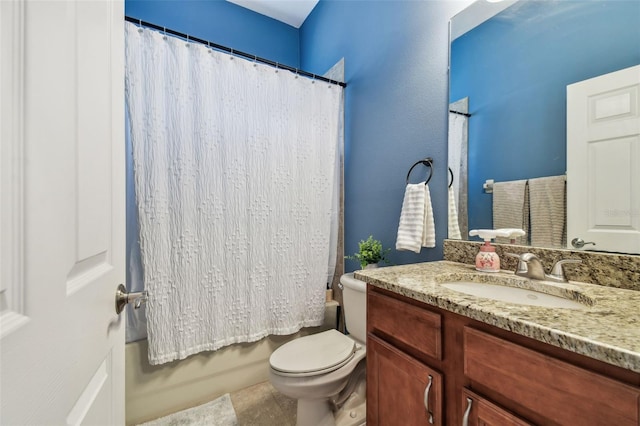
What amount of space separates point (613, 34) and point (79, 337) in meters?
1.55

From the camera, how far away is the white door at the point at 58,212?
0.30m

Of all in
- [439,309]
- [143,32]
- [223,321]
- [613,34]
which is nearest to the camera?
[439,309]

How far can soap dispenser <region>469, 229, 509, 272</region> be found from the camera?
0.98 meters

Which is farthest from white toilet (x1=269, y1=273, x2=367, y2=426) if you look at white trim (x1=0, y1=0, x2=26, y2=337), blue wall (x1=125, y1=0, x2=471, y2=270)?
white trim (x1=0, y1=0, x2=26, y2=337)

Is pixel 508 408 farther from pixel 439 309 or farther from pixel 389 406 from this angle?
pixel 389 406

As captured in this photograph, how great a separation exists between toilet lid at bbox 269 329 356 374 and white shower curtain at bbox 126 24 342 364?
38 cm

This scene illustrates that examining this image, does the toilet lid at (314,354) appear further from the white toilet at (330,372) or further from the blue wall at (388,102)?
the blue wall at (388,102)

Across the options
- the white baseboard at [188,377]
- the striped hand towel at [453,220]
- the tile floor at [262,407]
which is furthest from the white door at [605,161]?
the white baseboard at [188,377]

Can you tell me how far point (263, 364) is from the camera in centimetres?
173

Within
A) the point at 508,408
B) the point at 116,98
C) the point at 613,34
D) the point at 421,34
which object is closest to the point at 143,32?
the point at 116,98

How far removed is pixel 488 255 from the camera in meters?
0.99

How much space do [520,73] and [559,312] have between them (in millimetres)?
913

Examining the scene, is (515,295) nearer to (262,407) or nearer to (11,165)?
(11,165)

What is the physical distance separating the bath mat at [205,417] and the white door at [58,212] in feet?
3.48
